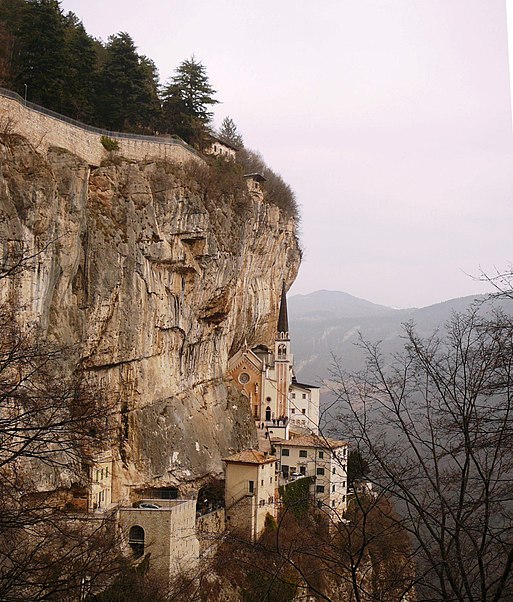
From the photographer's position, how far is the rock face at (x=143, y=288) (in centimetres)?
2214

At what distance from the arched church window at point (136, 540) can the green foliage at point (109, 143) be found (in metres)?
12.6

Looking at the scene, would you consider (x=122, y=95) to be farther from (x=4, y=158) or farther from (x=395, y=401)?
(x=395, y=401)

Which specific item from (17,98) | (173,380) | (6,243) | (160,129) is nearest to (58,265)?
(6,243)

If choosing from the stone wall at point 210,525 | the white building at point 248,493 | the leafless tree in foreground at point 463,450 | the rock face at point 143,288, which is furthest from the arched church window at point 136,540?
the leafless tree in foreground at point 463,450

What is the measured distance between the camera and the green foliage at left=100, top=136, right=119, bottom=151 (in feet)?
91.0

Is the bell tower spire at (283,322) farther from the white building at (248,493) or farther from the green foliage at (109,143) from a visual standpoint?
the green foliage at (109,143)

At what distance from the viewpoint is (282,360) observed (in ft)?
150

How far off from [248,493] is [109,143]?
1339 cm

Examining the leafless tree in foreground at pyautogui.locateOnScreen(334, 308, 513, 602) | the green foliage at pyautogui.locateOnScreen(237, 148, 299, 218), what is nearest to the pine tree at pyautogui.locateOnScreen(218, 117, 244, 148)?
the green foliage at pyautogui.locateOnScreen(237, 148, 299, 218)

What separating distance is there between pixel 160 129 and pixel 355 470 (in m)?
29.0

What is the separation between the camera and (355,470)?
848cm

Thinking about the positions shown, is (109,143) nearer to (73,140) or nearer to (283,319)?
(73,140)

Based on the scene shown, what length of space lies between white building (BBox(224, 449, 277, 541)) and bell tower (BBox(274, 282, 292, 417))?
1427 cm

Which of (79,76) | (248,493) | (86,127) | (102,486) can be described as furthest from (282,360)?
(86,127)
